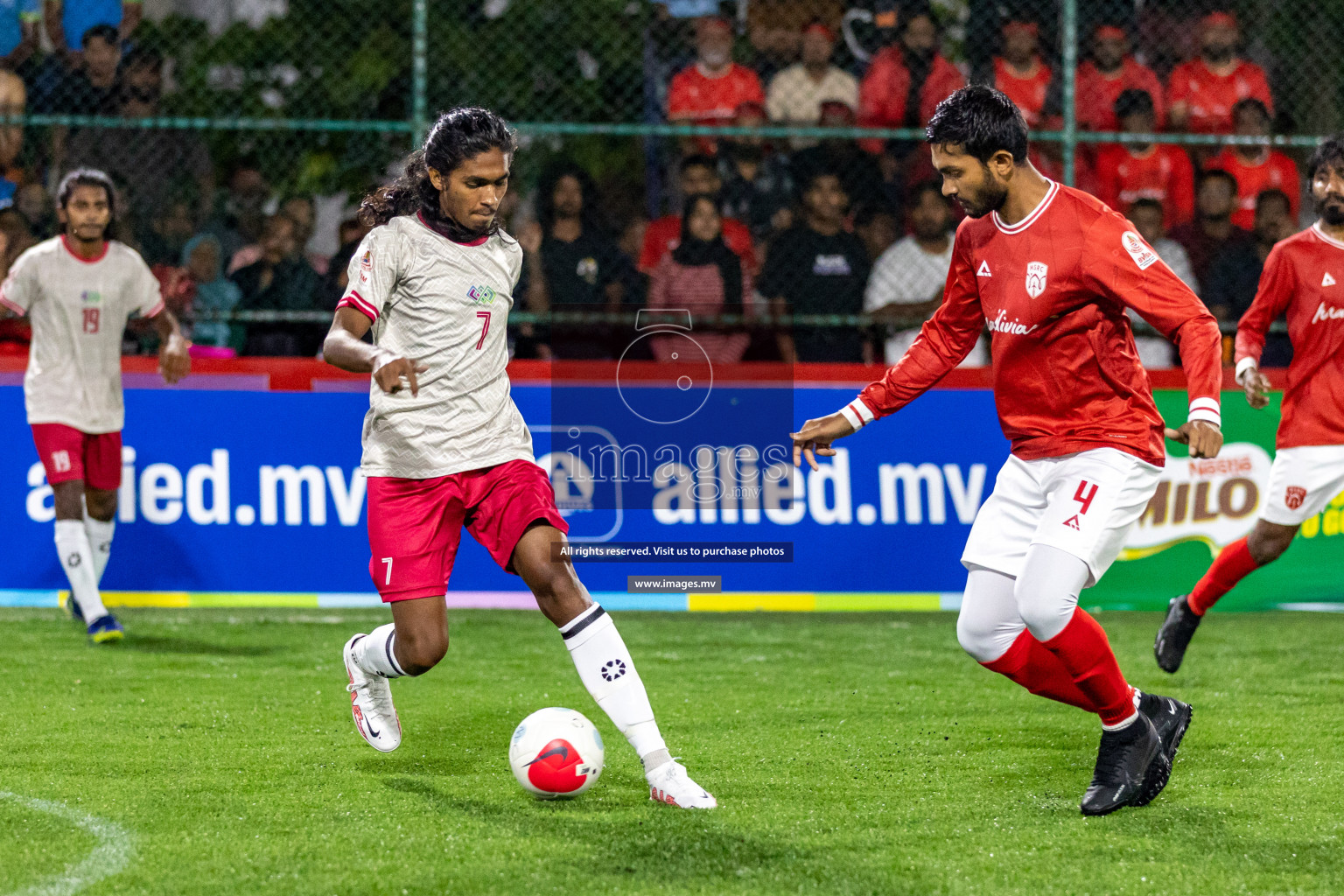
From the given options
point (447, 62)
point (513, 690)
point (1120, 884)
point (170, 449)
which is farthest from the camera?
point (447, 62)

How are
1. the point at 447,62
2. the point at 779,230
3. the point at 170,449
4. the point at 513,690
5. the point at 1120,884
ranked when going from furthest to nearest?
the point at 447,62, the point at 779,230, the point at 170,449, the point at 513,690, the point at 1120,884

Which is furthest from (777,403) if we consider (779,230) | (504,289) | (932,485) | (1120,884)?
(1120,884)

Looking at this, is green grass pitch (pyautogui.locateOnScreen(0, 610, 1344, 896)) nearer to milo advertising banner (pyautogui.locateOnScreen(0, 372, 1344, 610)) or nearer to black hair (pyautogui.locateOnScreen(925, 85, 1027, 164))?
milo advertising banner (pyautogui.locateOnScreen(0, 372, 1344, 610))

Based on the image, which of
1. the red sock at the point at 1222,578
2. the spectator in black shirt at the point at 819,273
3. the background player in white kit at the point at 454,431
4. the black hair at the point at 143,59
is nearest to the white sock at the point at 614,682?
the background player in white kit at the point at 454,431

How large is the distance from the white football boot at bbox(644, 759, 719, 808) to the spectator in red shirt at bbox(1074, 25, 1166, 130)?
7.23 meters

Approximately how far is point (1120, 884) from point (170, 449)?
5911mm

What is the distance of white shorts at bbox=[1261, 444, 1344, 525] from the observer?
6.71 m

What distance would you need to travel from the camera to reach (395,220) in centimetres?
463

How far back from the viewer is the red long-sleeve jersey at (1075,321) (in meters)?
4.35

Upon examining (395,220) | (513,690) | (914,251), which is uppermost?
(395,220)

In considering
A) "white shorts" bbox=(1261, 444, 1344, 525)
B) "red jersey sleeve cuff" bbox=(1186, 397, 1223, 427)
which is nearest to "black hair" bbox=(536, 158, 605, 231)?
"white shorts" bbox=(1261, 444, 1344, 525)

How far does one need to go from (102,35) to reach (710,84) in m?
3.99

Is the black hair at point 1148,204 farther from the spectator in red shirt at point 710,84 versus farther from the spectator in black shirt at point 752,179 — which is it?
the spectator in red shirt at point 710,84

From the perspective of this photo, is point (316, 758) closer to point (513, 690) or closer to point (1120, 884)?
point (513, 690)
